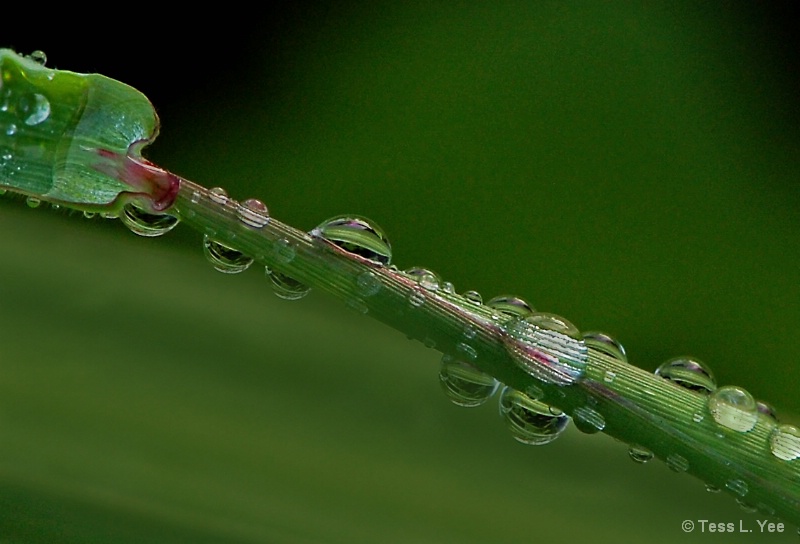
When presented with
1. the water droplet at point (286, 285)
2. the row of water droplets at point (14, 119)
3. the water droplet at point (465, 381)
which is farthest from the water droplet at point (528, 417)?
the row of water droplets at point (14, 119)

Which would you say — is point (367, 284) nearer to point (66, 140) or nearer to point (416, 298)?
point (416, 298)

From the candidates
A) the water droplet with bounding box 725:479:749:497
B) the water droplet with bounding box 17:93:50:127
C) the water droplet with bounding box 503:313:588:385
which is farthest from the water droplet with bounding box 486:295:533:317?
the water droplet with bounding box 17:93:50:127

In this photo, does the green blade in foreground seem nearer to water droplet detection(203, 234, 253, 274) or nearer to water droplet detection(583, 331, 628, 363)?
water droplet detection(203, 234, 253, 274)

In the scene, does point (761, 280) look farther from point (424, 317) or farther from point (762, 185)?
point (424, 317)

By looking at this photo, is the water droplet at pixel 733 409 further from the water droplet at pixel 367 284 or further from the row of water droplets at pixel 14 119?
the row of water droplets at pixel 14 119

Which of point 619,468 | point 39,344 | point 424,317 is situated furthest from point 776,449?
point 39,344

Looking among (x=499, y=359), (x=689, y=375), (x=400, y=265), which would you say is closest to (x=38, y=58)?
(x=499, y=359)
